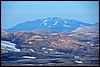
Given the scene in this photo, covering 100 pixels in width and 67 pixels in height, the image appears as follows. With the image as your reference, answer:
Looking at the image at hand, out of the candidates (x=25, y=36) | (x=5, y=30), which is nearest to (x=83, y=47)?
(x=25, y=36)

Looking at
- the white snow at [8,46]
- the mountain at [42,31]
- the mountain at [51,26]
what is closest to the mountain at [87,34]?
the mountain at [51,26]

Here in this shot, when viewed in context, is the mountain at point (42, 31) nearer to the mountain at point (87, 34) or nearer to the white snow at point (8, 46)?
the mountain at point (87, 34)

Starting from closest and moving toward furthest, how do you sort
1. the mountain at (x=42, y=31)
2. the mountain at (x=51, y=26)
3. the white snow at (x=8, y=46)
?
the white snow at (x=8, y=46), the mountain at (x=51, y=26), the mountain at (x=42, y=31)

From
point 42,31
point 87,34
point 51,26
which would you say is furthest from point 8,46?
point 87,34

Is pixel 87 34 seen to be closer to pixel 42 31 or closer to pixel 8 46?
pixel 42 31

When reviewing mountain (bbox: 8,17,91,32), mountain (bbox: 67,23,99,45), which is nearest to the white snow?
mountain (bbox: 8,17,91,32)

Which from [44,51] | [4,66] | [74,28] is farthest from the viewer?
[74,28]

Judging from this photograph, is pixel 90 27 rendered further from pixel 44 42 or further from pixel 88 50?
pixel 44 42

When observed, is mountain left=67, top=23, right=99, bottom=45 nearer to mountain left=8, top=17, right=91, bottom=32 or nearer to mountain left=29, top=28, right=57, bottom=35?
mountain left=8, top=17, right=91, bottom=32
